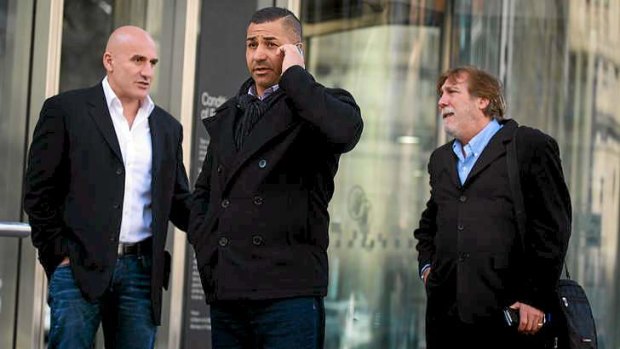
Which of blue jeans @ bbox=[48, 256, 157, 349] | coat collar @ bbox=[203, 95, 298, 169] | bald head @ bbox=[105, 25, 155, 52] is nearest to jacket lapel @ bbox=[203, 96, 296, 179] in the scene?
coat collar @ bbox=[203, 95, 298, 169]

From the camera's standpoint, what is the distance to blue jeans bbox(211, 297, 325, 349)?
4.24 meters

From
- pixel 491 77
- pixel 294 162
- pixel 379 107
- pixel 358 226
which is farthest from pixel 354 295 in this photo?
pixel 294 162

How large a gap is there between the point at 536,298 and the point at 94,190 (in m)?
1.87

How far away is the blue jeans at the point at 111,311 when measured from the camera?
502 cm

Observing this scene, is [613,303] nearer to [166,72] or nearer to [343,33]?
[343,33]

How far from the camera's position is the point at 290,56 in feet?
14.3

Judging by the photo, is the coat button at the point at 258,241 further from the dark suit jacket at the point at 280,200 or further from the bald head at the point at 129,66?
the bald head at the point at 129,66

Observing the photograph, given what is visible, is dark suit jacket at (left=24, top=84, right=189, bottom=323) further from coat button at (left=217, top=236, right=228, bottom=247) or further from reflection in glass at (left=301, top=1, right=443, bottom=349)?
reflection in glass at (left=301, top=1, right=443, bottom=349)

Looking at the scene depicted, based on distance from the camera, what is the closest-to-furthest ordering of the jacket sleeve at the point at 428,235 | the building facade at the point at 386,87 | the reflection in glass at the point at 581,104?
the jacket sleeve at the point at 428,235
the building facade at the point at 386,87
the reflection in glass at the point at 581,104

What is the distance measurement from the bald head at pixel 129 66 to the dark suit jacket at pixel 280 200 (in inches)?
41.4

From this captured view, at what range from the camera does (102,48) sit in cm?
754

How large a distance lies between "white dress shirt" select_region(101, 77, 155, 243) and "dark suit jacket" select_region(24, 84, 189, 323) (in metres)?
0.04

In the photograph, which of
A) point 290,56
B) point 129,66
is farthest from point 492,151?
point 129,66

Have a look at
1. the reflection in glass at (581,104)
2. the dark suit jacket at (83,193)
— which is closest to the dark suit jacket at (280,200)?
the dark suit jacket at (83,193)
